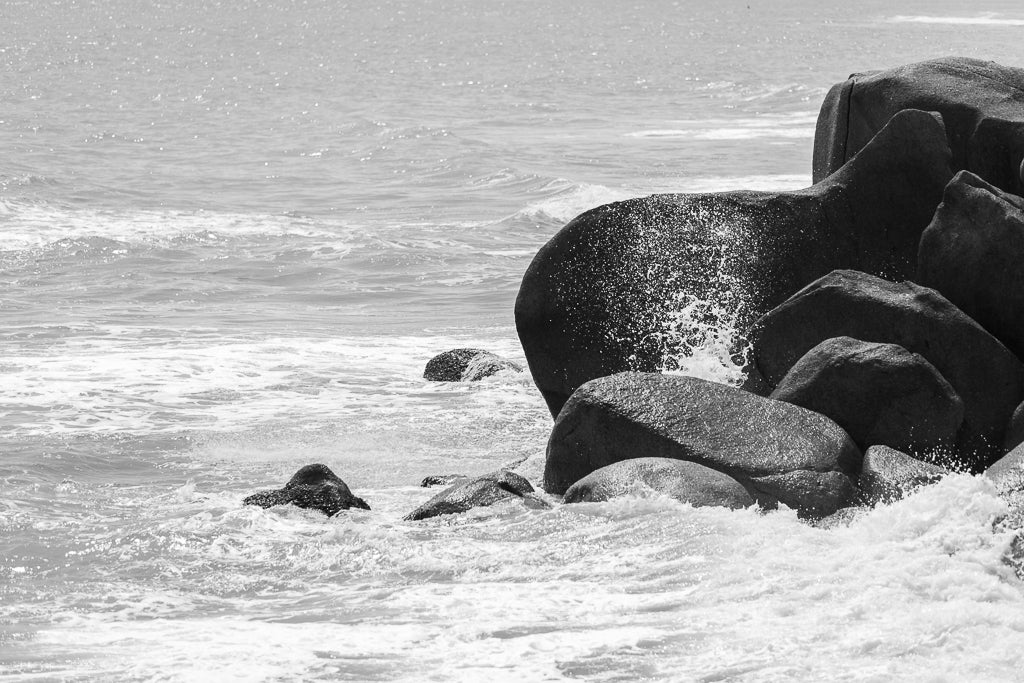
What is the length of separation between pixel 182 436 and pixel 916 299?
17.7 feet

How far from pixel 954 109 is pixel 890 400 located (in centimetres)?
329

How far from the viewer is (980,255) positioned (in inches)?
360

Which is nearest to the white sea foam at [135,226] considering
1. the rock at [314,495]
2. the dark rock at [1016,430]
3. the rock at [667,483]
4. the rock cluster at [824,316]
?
the rock cluster at [824,316]

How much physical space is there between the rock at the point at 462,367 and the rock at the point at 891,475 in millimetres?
5077

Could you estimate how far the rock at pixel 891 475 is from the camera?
7.66m

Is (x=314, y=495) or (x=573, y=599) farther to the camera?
(x=314, y=495)

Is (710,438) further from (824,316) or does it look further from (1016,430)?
(1016,430)

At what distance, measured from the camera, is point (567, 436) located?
28.1 feet

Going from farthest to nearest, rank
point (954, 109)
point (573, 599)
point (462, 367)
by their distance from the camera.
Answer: point (462, 367)
point (954, 109)
point (573, 599)

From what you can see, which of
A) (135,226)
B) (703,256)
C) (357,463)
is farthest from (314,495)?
(135,226)

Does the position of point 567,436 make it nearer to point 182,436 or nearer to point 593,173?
point 182,436

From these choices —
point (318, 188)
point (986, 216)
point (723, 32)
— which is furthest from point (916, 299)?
point (723, 32)

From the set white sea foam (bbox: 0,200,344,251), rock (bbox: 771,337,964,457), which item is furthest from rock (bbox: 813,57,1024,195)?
white sea foam (bbox: 0,200,344,251)

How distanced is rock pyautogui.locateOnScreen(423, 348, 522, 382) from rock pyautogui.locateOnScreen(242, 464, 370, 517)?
3.86 m
